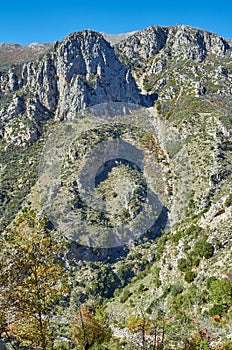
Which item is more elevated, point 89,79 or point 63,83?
point 89,79

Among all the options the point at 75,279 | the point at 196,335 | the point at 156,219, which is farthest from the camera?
the point at 156,219

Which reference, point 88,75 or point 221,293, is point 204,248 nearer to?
point 221,293

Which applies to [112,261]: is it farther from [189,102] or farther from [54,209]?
[189,102]

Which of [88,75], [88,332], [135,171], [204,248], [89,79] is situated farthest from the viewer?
[88,75]

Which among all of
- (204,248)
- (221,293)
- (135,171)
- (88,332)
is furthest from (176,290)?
(135,171)

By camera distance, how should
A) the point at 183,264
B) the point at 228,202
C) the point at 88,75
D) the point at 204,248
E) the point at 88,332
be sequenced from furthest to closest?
1. the point at 88,75
2. the point at 228,202
3. the point at 183,264
4. the point at 204,248
5. the point at 88,332

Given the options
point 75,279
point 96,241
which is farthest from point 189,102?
point 75,279

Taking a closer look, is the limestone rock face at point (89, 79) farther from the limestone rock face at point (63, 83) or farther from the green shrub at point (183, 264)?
the green shrub at point (183, 264)
